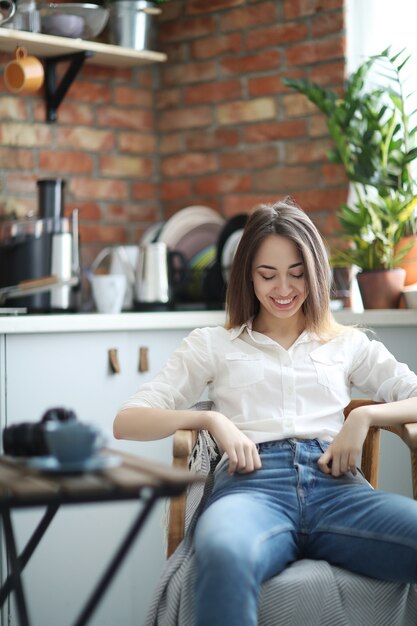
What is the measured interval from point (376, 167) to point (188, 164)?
100 cm

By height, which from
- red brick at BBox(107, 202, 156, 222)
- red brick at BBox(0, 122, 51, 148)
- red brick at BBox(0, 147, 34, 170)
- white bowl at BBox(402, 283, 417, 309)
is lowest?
white bowl at BBox(402, 283, 417, 309)

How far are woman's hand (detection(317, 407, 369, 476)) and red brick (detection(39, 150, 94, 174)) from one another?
5.70 feet

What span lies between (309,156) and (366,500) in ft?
5.26

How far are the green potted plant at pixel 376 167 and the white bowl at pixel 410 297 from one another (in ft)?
0.07

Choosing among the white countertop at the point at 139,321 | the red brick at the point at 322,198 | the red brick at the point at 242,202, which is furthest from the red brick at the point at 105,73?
the white countertop at the point at 139,321

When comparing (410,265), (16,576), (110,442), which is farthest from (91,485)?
(410,265)

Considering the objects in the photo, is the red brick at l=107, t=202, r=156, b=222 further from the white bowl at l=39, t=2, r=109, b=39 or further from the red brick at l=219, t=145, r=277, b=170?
the white bowl at l=39, t=2, r=109, b=39

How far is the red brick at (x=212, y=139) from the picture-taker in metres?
3.54

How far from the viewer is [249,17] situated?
11.3 feet

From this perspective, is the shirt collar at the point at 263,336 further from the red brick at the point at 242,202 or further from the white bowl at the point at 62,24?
the white bowl at the point at 62,24

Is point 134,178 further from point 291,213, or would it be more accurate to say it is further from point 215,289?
point 291,213

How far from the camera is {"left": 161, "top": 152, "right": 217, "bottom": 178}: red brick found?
3.62 m

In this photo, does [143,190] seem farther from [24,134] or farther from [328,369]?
[328,369]

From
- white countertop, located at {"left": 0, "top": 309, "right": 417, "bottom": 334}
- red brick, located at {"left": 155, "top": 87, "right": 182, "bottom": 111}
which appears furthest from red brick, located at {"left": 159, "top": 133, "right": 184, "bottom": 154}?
white countertop, located at {"left": 0, "top": 309, "right": 417, "bottom": 334}
